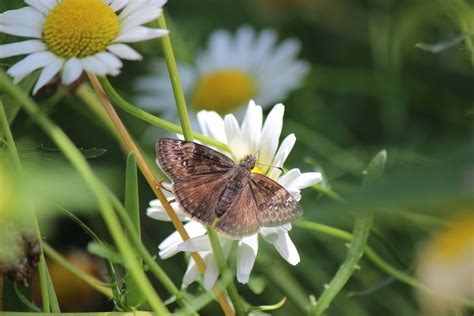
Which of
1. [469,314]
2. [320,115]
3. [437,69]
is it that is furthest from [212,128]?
[437,69]

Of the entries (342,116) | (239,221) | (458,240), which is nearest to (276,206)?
(239,221)

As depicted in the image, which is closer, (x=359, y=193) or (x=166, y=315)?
(x=359, y=193)

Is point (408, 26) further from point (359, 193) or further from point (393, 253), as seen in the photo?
point (359, 193)

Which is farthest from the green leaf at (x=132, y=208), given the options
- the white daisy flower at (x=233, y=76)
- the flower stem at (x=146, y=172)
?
the white daisy flower at (x=233, y=76)

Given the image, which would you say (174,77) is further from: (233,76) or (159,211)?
(233,76)

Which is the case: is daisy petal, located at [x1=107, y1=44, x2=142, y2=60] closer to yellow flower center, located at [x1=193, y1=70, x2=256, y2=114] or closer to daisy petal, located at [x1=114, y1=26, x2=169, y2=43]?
daisy petal, located at [x1=114, y1=26, x2=169, y2=43]

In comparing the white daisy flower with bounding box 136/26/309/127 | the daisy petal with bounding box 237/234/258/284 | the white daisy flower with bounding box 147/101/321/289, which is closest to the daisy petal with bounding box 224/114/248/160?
the white daisy flower with bounding box 147/101/321/289
